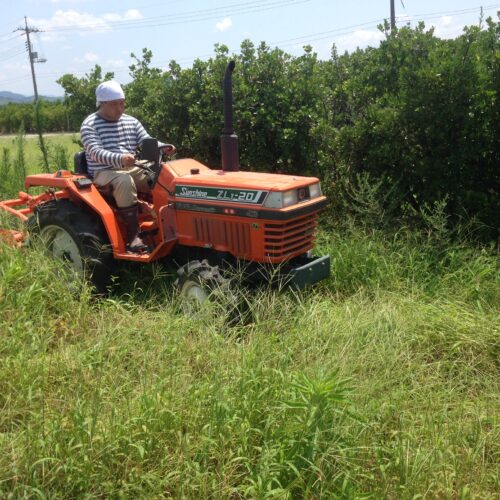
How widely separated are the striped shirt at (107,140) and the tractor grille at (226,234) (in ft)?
2.86

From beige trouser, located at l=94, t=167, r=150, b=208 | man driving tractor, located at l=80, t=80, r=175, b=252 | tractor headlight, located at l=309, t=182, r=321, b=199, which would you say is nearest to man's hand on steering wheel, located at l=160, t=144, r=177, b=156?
man driving tractor, located at l=80, t=80, r=175, b=252

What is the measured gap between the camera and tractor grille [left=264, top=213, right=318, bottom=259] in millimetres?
3955

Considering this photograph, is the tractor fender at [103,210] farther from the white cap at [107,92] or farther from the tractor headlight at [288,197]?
the tractor headlight at [288,197]

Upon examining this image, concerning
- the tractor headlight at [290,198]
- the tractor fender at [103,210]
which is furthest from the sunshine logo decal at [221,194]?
the tractor fender at [103,210]

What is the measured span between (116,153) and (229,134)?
3.17 ft

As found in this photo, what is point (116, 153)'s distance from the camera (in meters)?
4.65

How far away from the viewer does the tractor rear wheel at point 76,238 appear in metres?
4.56

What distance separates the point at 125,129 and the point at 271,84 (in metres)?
2.33

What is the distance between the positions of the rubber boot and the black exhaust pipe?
0.85 m

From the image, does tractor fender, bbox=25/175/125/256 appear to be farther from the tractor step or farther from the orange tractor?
the tractor step

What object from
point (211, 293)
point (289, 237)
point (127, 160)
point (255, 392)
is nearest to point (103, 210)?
point (127, 160)

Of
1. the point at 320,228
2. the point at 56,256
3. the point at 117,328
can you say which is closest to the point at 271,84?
the point at 320,228

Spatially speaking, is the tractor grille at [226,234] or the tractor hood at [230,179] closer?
the tractor hood at [230,179]

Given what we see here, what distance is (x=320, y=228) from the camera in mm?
5949
